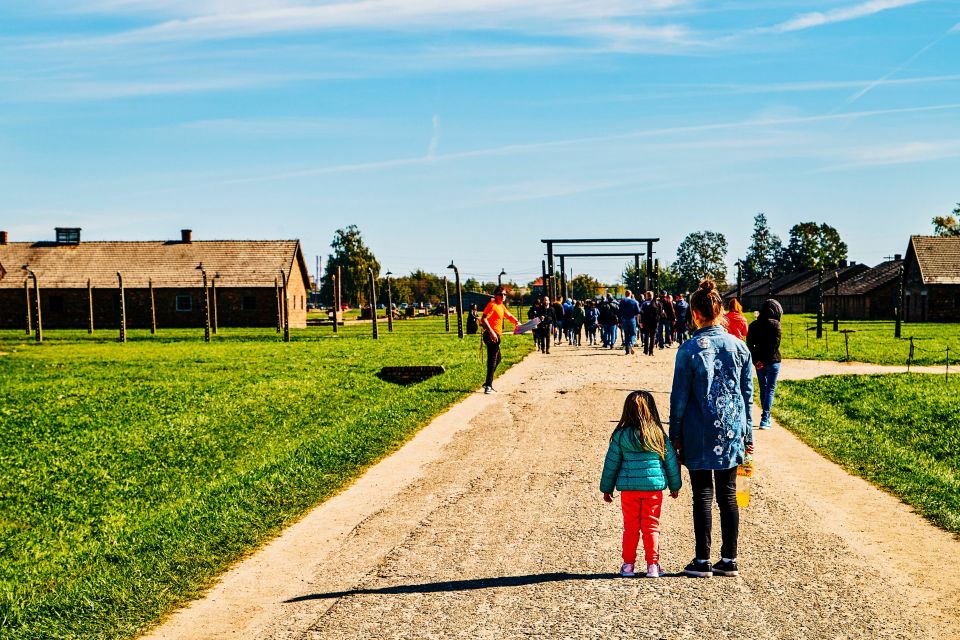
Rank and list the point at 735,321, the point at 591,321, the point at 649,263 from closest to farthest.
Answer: the point at 735,321 < the point at 591,321 < the point at 649,263

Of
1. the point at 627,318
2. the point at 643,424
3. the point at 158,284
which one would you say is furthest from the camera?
the point at 158,284

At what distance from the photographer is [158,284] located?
62812mm

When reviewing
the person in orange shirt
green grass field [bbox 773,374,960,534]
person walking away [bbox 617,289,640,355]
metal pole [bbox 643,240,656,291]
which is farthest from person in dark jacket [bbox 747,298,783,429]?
metal pole [bbox 643,240,656,291]

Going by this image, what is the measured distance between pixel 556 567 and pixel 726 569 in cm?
106

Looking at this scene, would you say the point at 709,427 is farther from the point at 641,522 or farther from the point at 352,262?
the point at 352,262

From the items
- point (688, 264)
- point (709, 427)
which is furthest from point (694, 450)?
point (688, 264)

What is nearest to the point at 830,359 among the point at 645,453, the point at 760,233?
the point at 645,453

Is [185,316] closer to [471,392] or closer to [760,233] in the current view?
[471,392]

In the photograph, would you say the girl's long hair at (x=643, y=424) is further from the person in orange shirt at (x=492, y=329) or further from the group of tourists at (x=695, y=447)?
the person in orange shirt at (x=492, y=329)

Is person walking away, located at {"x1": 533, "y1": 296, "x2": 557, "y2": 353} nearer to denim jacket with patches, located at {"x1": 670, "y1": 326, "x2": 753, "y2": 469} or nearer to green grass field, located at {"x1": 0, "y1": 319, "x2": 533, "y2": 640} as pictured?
green grass field, located at {"x1": 0, "y1": 319, "x2": 533, "y2": 640}

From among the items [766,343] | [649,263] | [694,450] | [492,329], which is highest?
[649,263]

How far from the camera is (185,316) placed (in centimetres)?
6269

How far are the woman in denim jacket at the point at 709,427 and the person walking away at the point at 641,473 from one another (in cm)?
13

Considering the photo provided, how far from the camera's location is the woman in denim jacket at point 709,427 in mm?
5820
